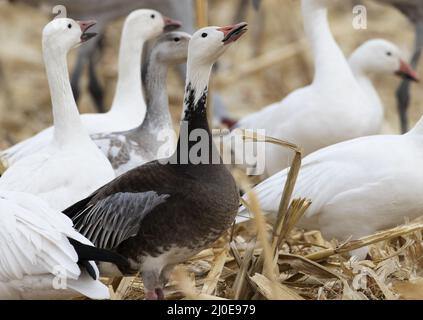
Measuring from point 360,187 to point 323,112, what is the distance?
1.23 metres

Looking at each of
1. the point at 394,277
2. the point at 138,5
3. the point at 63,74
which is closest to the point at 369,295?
the point at 394,277

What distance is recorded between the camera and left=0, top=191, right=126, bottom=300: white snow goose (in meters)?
3.11

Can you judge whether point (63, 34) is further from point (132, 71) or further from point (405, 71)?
point (405, 71)

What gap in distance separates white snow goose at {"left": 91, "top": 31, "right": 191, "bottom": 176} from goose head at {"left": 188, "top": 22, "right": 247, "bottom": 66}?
117 cm

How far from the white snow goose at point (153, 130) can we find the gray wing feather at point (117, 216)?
1043 mm

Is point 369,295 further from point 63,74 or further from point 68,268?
point 63,74

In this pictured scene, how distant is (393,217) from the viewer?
3830 millimetres

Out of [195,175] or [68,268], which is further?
[195,175]

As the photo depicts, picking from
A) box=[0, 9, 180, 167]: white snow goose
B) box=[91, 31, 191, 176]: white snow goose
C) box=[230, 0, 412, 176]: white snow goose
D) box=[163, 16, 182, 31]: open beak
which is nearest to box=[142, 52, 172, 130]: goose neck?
box=[91, 31, 191, 176]: white snow goose

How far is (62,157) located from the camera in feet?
13.6

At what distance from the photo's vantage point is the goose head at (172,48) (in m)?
4.89

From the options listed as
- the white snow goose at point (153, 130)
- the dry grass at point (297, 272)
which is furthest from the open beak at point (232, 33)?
the white snow goose at point (153, 130)

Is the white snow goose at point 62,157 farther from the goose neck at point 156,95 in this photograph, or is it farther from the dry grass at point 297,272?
the goose neck at point 156,95
